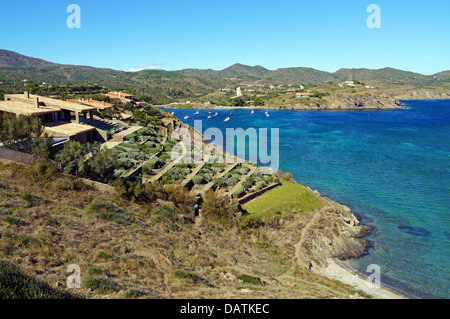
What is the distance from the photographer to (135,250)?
13.3 m

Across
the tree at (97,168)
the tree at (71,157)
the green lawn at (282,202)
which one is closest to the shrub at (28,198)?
the tree at (71,157)

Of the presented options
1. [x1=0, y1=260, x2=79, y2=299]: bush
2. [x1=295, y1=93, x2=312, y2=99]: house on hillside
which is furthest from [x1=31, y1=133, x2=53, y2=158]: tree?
[x1=295, y1=93, x2=312, y2=99]: house on hillside

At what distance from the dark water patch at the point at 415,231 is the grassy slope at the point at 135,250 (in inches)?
439

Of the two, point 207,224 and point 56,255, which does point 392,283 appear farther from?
point 56,255

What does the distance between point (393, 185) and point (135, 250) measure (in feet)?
110

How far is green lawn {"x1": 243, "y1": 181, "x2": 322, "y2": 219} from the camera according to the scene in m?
23.7

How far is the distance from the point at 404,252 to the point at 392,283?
4653 mm

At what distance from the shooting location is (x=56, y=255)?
11.2 m

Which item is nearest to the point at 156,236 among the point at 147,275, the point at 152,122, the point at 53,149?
the point at 147,275

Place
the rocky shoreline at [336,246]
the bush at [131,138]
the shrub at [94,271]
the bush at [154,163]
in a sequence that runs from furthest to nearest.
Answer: the bush at [131,138]
the bush at [154,163]
the rocky shoreline at [336,246]
the shrub at [94,271]

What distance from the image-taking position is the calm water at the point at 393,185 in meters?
19.9

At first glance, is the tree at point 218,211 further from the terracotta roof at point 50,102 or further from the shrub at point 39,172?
the terracotta roof at point 50,102

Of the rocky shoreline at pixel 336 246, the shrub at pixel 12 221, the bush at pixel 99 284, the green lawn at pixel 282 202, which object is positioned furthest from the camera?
the green lawn at pixel 282 202

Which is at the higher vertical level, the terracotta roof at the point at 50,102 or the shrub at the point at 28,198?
the terracotta roof at the point at 50,102
